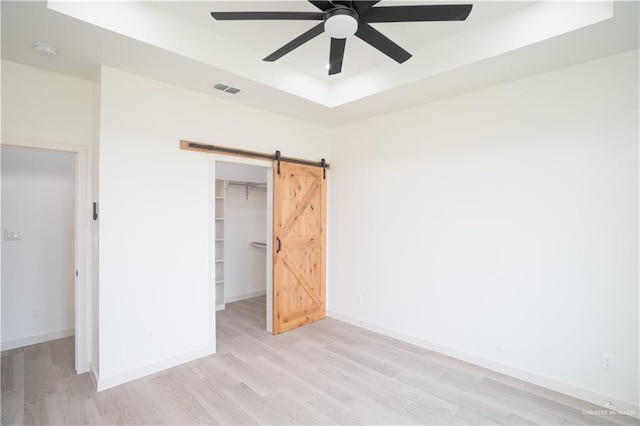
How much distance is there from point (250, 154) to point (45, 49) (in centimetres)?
197

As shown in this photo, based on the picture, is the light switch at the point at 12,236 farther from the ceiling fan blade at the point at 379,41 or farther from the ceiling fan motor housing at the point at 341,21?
the ceiling fan blade at the point at 379,41

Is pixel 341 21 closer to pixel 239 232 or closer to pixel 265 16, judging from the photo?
pixel 265 16

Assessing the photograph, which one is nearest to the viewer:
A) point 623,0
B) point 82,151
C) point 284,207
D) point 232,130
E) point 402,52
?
point 623,0

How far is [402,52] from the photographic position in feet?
7.30

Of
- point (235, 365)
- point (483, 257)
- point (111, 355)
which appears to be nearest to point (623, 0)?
point (483, 257)

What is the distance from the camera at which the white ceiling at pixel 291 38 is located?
7.30ft

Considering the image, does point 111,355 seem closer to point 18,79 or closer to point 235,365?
point 235,365

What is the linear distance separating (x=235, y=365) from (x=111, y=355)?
3.69ft

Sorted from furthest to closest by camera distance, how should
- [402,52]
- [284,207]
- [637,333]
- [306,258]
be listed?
[306,258] < [284,207] < [637,333] < [402,52]

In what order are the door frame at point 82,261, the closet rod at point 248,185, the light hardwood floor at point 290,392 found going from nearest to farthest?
the light hardwood floor at point 290,392 → the door frame at point 82,261 → the closet rod at point 248,185

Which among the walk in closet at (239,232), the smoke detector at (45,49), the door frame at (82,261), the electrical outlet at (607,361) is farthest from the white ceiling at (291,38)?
the electrical outlet at (607,361)

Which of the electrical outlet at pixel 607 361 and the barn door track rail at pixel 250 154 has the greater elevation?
the barn door track rail at pixel 250 154

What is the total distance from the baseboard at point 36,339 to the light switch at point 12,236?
3.74 feet

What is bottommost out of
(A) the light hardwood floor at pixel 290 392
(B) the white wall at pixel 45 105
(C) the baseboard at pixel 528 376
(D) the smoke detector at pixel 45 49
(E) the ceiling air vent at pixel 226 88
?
(A) the light hardwood floor at pixel 290 392
